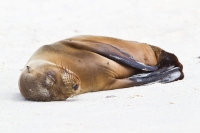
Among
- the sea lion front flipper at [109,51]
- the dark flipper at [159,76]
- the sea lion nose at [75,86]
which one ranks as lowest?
the dark flipper at [159,76]

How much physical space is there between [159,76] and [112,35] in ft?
13.3

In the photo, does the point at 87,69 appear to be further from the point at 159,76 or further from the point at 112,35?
the point at 112,35

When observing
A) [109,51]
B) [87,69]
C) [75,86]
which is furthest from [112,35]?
[75,86]

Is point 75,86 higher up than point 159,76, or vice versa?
point 75,86

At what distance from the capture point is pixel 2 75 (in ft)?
22.6

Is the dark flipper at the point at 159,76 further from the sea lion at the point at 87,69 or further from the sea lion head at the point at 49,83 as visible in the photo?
the sea lion head at the point at 49,83

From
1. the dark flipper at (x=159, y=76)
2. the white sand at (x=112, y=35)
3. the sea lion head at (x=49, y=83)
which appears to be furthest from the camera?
the dark flipper at (x=159, y=76)

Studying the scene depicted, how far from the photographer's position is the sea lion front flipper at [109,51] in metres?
5.79

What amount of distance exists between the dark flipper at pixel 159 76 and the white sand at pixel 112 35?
14 centimetres

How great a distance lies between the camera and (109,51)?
586 cm

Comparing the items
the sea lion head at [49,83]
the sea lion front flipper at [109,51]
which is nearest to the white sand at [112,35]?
the sea lion head at [49,83]

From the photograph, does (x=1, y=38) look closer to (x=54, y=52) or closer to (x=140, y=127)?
(x=54, y=52)

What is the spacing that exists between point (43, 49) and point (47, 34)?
4025 millimetres

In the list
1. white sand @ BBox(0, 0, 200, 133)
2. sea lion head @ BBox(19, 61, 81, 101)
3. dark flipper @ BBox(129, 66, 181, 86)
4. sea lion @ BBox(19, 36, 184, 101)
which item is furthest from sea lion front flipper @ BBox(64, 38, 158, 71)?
sea lion head @ BBox(19, 61, 81, 101)
